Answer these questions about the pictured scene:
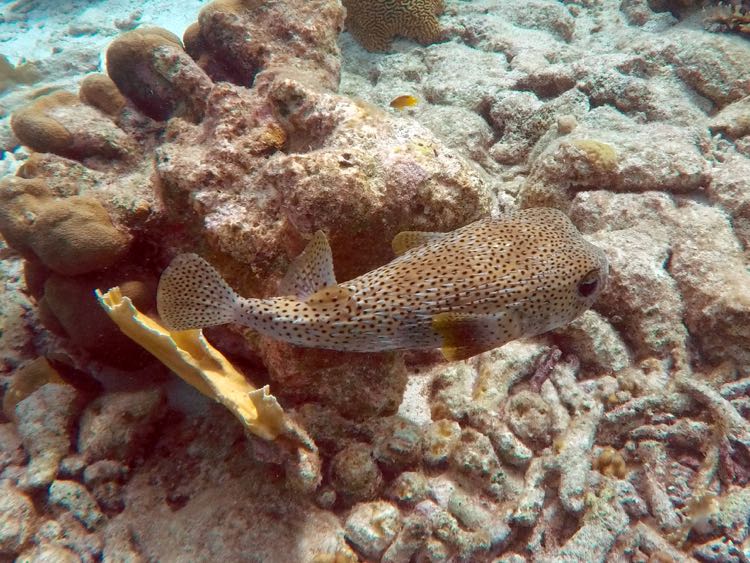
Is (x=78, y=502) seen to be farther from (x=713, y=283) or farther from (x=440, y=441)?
(x=713, y=283)

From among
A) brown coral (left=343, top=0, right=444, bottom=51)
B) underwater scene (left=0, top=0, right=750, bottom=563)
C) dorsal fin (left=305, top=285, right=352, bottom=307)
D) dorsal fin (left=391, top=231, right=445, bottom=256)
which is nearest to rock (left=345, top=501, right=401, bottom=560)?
underwater scene (left=0, top=0, right=750, bottom=563)

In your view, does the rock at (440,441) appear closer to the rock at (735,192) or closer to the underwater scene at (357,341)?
the underwater scene at (357,341)

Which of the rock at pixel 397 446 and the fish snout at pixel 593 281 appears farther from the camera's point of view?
the rock at pixel 397 446

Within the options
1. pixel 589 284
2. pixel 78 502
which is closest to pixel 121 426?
pixel 78 502

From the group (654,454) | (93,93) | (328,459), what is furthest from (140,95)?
(654,454)

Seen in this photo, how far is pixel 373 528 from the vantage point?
9.91 feet

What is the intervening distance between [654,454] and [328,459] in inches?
106

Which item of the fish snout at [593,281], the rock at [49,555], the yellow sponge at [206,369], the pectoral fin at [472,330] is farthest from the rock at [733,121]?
the rock at [49,555]

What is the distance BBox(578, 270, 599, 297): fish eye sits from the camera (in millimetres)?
2805

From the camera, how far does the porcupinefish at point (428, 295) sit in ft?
8.70

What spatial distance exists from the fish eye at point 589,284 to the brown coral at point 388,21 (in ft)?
24.5

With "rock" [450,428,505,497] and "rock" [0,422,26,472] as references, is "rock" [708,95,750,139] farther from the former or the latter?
"rock" [0,422,26,472]

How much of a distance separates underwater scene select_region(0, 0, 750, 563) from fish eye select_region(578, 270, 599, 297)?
2 centimetres

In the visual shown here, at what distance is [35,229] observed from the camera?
3645 mm
